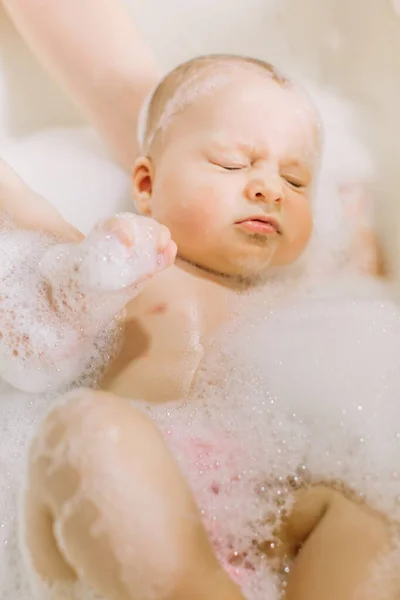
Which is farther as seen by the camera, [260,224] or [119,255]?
[260,224]

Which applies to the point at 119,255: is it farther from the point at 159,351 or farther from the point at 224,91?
the point at 224,91

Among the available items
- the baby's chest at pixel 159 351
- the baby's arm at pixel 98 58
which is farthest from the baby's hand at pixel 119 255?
the baby's arm at pixel 98 58

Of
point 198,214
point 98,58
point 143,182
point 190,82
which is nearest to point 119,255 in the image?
point 198,214

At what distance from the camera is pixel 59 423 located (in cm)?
64

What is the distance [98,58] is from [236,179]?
18.5 inches

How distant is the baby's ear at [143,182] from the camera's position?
104 cm

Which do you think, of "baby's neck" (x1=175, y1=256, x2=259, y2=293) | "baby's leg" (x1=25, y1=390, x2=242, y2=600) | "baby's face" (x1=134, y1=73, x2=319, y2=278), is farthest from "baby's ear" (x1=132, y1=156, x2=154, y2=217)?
"baby's leg" (x1=25, y1=390, x2=242, y2=600)

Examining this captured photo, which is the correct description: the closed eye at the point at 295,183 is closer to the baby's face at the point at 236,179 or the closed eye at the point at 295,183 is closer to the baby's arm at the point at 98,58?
the baby's face at the point at 236,179

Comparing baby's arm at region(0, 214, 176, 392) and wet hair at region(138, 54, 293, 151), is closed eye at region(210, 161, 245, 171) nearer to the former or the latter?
wet hair at region(138, 54, 293, 151)

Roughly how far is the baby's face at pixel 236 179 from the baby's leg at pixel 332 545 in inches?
15.0

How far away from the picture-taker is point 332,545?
0.65 m

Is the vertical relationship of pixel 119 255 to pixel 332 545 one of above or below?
above

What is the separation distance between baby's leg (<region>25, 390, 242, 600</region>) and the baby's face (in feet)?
1.24

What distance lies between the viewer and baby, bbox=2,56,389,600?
0.59 metres
